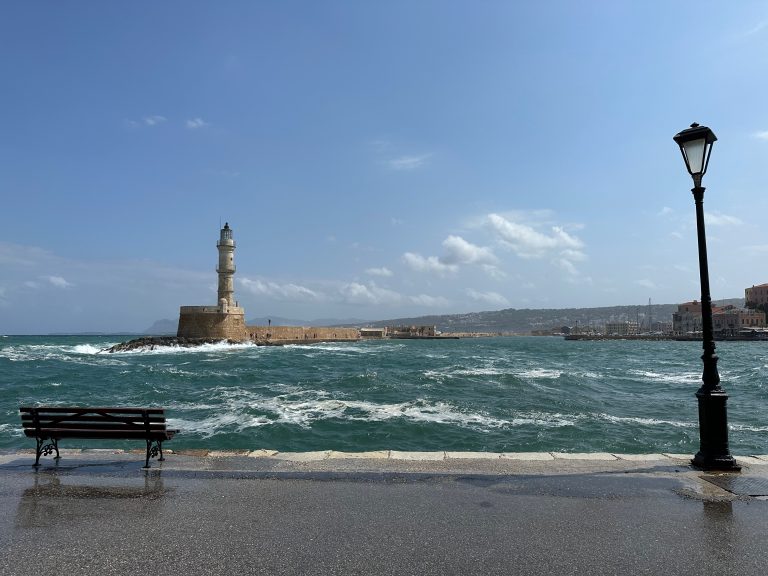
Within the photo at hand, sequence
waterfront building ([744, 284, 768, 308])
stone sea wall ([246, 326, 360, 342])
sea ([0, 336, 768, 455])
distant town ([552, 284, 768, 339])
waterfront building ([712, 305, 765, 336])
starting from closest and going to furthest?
1. sea ([0, 336, 768, 455])
2. stone sea wall ([246, 326, 360, 342])
3. distant town ([552, 284, 768, 339])
4. waterfront building ([712, 305, 765, 336])
5. waterfront building ([744, 284, 768, 308])

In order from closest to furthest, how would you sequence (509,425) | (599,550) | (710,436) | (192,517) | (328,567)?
(328,567) < (599,550) < (192,517) < (710,436) < (509,425)

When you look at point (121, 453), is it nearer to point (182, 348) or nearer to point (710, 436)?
point (710, 436)

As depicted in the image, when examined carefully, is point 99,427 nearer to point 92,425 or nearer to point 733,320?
point 92,425

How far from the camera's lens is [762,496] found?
4840 millimetres

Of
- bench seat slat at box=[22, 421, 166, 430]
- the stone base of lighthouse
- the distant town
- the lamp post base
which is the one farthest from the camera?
the distant town

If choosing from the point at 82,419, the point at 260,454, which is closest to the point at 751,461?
the point at 260,454

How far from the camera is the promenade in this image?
3498 millimetres

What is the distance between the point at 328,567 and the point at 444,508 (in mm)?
1436

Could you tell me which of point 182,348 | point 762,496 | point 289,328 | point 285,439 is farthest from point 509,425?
point 289,328

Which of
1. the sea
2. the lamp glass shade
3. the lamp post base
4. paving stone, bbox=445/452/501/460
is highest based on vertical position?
the lamp glass shade

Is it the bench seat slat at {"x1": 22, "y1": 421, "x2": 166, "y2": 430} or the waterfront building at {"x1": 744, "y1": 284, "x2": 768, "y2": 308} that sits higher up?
the waterfront building at {"x1": 744, "y1": 284, "x2": 768, "y2": 308}

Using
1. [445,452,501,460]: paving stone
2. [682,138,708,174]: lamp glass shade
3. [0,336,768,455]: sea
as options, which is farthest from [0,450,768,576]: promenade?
[0,336,768,455]: sea

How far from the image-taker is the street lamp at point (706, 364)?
5.91 meters

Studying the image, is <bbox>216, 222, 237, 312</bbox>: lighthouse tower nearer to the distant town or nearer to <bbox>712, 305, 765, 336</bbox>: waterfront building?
the distant town
